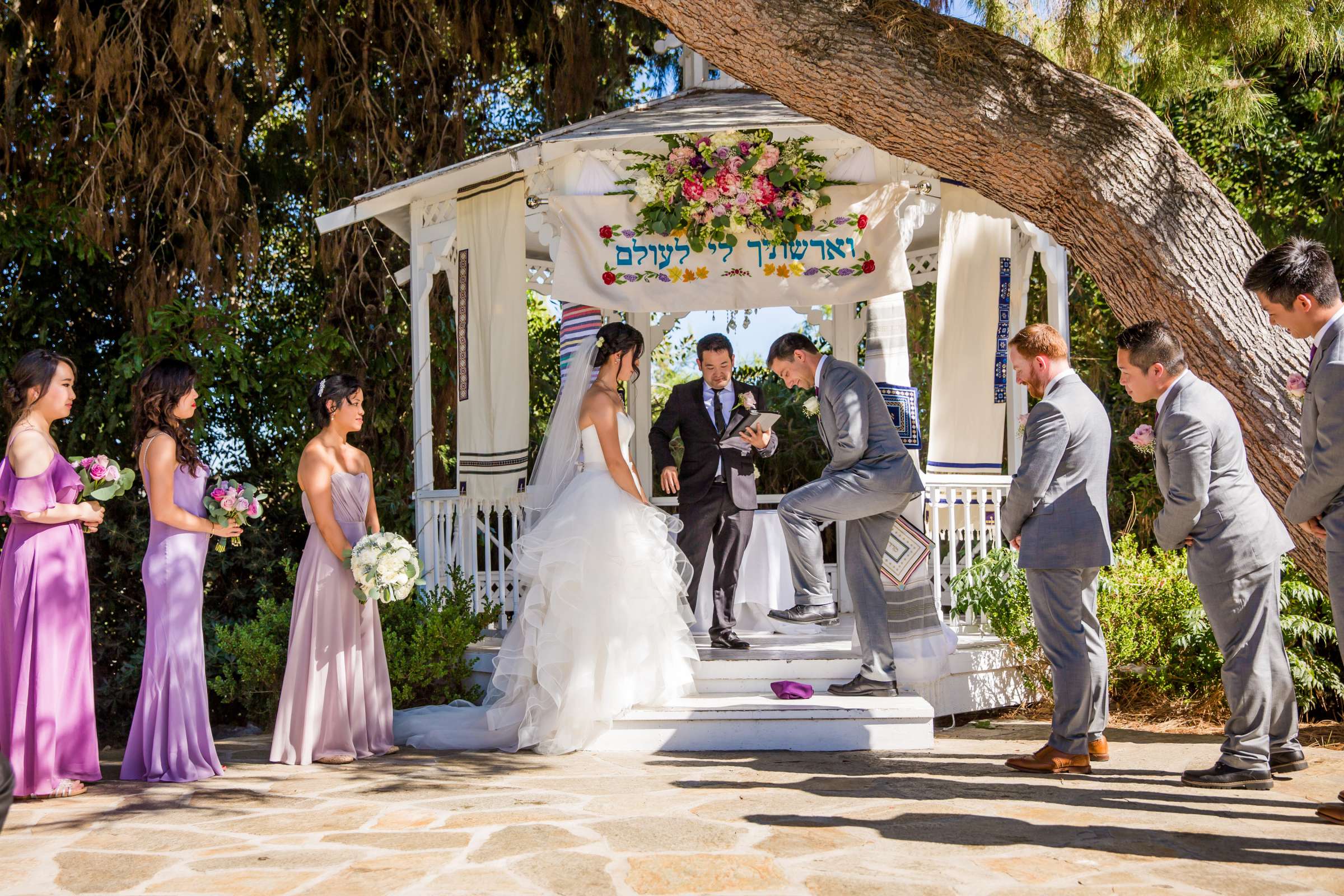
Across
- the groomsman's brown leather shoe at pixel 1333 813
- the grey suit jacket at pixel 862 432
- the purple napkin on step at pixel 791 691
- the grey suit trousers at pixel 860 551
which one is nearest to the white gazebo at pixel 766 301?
the purple napkin on step at pixel 791 691

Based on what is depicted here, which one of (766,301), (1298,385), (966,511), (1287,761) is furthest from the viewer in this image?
(766,301)

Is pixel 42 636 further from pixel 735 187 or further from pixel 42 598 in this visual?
pixel 735 187

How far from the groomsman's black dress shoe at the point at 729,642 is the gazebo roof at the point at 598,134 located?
3251mm

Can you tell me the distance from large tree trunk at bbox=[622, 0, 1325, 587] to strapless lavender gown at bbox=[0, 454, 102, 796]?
380 cm

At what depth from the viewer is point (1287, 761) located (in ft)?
16.8

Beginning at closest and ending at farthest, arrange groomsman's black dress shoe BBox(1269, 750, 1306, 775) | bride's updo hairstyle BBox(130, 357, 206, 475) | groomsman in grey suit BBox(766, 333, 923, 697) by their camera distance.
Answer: groomsman's black dress shoe BBox(1269, 750, 1306, 775), bride's updo hairstyle BBox(130, 357, 206, 475), groomsman in grey suit BBox(766, 333, 923, 697)

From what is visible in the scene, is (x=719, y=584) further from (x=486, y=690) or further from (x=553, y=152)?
(x=553, y=152)

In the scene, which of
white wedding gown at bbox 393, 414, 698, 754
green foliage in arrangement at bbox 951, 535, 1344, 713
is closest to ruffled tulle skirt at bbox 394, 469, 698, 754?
white wedding gown at bbox 393, 414, 698, 754

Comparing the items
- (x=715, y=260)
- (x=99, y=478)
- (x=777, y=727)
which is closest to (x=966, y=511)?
(x=777, y=727)

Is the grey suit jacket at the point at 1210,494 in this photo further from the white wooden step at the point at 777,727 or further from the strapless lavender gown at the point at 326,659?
the strapless lavender gown at the point at 326,659

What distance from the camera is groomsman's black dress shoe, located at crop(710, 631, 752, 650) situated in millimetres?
7262

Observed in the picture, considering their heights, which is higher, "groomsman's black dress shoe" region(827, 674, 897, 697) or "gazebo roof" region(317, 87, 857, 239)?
"gazebo roof" region(317, 87, 857, 239)

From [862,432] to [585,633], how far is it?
1.86 meters

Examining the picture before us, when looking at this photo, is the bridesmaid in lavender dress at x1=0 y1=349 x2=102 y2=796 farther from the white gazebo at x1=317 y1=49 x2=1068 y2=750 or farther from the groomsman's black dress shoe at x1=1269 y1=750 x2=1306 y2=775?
the groomsman's black dress shoe at x1=1269 y1=750 x2=1306 y2=775
